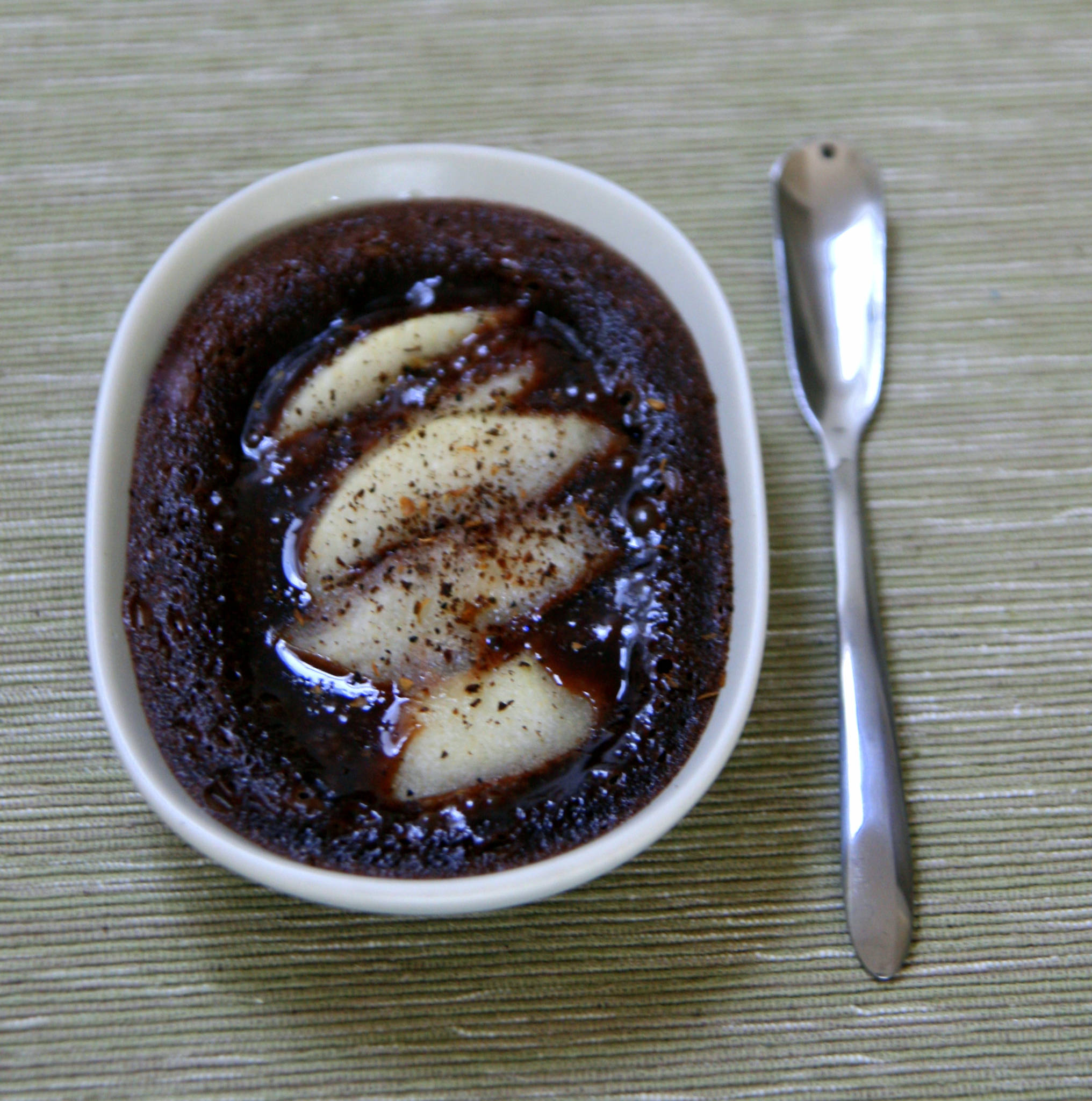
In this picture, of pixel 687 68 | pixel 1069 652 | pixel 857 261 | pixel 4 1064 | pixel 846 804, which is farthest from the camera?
pixel 687 68

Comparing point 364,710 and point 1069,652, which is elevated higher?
point 364,710

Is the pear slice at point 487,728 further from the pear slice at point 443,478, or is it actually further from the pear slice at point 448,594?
the pear slice at point 443,478

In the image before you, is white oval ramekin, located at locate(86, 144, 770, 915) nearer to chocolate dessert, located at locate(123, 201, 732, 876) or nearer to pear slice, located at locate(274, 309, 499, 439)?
chocolate dessert, located at locate(123, 201, 732, 876)

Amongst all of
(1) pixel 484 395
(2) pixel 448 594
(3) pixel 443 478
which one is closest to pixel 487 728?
(2) pixel 448 594

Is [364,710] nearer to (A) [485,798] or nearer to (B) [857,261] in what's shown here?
(A) [485,798]

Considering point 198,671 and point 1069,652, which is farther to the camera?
point 1069,652

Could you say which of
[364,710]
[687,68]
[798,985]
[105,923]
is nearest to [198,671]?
[364,710]
